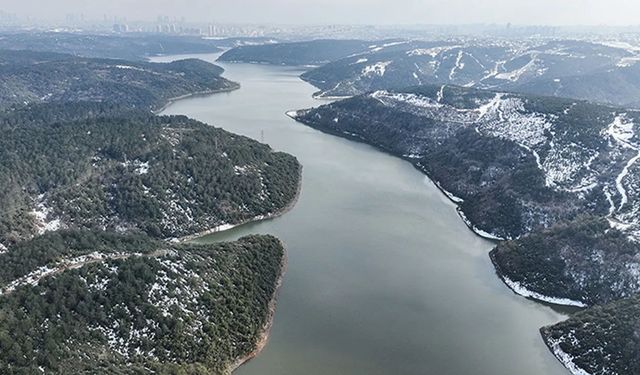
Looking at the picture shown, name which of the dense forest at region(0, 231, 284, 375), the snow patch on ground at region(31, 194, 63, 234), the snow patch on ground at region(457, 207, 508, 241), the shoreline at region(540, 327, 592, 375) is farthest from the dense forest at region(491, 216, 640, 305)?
the snow patch on ground at region(31, 194, 63, 234)

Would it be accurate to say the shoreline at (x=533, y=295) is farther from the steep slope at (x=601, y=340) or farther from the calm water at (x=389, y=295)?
the steep slope at (x=601, y=340)

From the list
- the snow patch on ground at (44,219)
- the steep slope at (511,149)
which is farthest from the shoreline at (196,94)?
the snow patch on ground at (44,219)

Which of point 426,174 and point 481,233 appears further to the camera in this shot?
point 426,174

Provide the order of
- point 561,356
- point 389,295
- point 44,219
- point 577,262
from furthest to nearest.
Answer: point 44,219 < point 577,262 < point 389,295 < point 561,356

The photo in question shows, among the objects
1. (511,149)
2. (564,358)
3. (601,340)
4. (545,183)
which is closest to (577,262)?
(601,340)

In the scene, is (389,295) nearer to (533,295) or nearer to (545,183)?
(533,295)

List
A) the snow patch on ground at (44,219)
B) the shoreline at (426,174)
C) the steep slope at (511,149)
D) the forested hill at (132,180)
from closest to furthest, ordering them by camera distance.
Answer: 1. the snow patch on ground at (44,219)
2. the forested hill at (132,180)
3. the shoreline at (426,174)
4. the steep slope at (511,149)
